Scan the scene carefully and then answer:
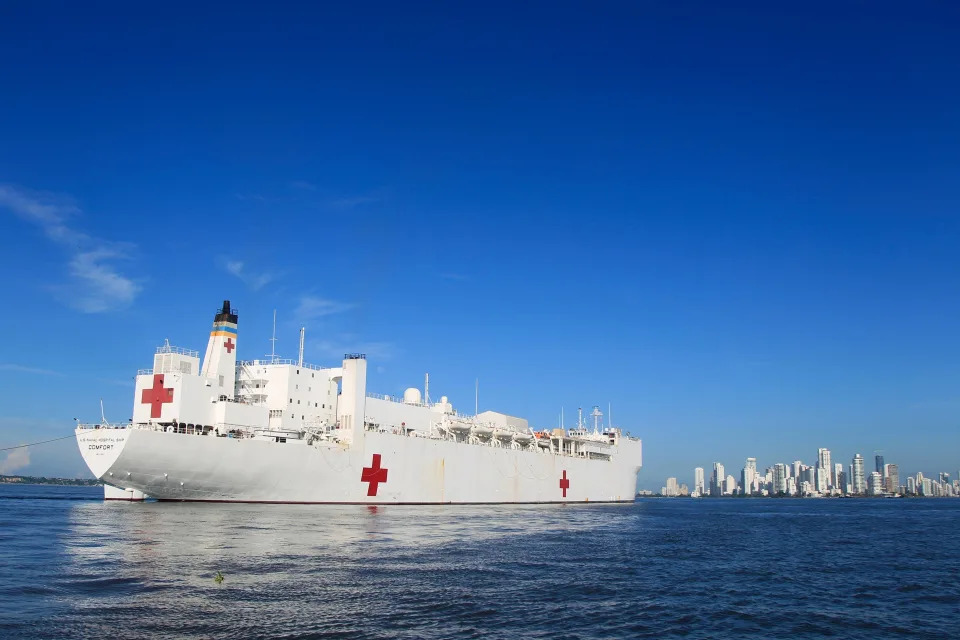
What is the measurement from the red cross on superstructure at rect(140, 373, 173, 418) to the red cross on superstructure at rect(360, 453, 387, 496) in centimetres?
821

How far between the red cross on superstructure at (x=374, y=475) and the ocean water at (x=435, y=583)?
8838 mm

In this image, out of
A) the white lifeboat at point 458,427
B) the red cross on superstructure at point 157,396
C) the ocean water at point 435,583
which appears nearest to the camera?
the ocean water at point 435,583

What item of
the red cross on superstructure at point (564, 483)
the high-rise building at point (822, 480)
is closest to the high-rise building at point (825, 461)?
the high-rise building at point (822, 480)

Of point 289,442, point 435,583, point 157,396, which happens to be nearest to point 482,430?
point 289,442

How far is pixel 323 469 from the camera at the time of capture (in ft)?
92.0

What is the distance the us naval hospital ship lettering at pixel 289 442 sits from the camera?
79.6ft

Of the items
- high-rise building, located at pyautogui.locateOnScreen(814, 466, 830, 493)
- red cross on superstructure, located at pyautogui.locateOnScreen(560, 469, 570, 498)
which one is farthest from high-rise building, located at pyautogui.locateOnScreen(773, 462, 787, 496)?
red cross on superstructure, located at pyautogui.locateOnScreen(560, 469, 570, 498)

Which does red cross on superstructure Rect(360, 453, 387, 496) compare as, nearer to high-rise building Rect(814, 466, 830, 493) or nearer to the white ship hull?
the white ship hull

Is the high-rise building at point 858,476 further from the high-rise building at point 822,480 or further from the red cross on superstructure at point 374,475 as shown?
the red cross on superstructure at point 374,475

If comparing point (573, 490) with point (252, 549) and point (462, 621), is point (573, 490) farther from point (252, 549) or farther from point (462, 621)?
point (462, 621)

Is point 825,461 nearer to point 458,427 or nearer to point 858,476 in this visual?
point 858,476

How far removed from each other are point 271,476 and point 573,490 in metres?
22.5

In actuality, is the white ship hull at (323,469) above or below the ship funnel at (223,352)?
below

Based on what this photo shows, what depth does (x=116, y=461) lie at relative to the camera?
2328cm
